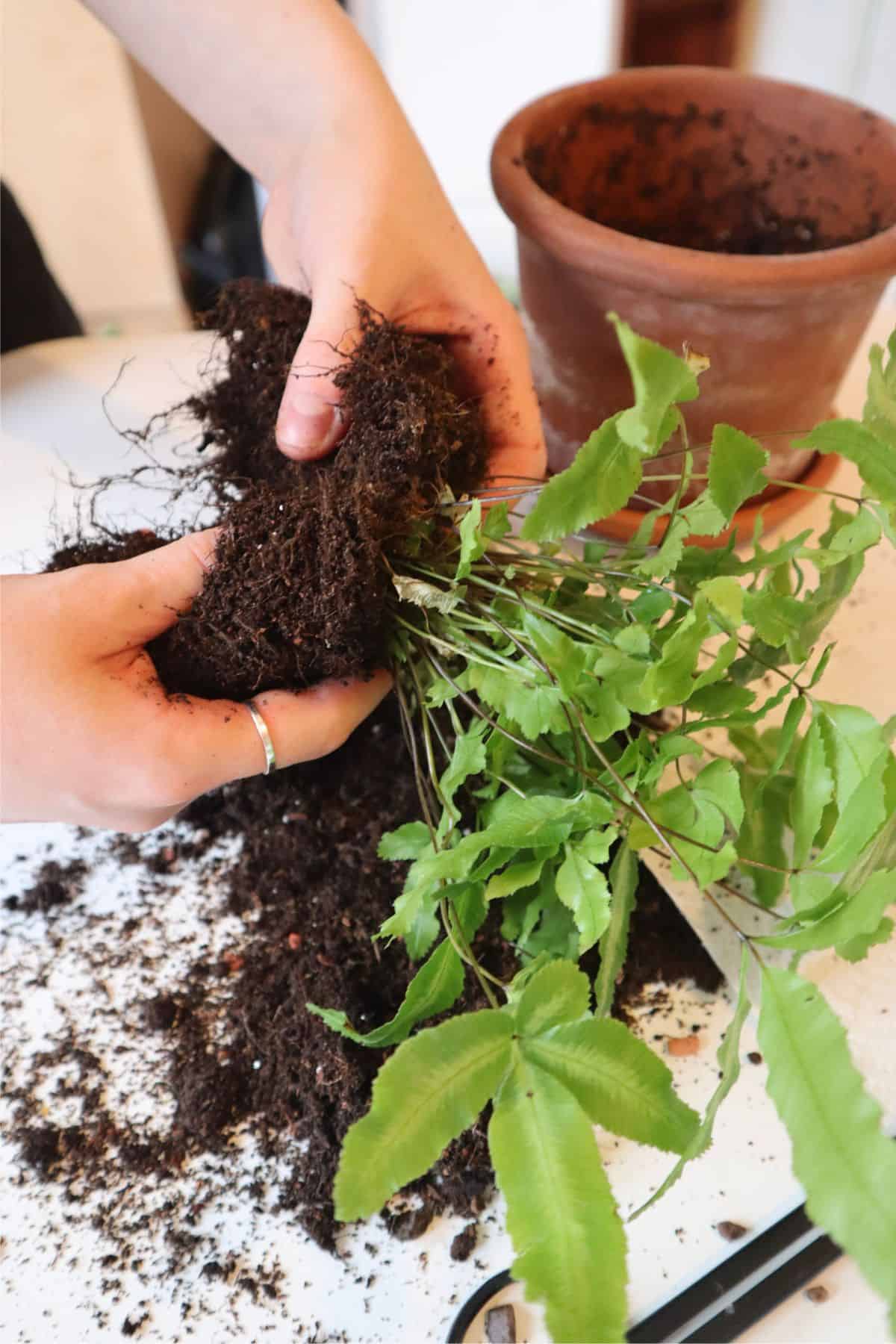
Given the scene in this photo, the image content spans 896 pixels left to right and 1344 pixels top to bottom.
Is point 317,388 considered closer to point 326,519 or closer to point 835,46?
point 326,519

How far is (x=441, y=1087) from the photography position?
40cm

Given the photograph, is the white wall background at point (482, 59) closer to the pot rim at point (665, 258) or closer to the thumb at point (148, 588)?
the pot rim at point (665, 258)

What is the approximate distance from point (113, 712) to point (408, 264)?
40cm

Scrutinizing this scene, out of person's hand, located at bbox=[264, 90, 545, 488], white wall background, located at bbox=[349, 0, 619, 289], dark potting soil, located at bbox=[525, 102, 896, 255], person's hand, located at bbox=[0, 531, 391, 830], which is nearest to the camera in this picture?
person's hand, located at bbox=[0, 531, 391, 830]

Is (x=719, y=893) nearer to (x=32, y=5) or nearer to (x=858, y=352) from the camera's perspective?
(x=858, y=352)

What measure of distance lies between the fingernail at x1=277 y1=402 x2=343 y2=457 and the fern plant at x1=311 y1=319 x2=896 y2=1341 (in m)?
0.10

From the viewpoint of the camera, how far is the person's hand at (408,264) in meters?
0.68

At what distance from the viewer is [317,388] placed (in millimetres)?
625

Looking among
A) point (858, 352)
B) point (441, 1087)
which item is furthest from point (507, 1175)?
point (858, 352)

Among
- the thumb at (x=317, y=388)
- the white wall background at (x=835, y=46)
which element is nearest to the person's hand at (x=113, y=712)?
the thumb at (x=317, y=388)

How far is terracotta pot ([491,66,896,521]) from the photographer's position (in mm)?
736

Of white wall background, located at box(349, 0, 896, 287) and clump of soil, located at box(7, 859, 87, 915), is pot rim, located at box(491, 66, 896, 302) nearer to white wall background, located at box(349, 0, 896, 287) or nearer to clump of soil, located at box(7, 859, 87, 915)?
clump of soil, located at box(7, 859, 87, 915)

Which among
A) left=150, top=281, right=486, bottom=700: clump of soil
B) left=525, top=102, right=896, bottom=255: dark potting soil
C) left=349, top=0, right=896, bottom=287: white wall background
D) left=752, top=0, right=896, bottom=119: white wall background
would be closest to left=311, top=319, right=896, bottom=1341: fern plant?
left=150, top=281, right=486, bottom=700: clump of soil

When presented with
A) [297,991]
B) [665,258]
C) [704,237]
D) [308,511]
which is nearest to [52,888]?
[297,991]
